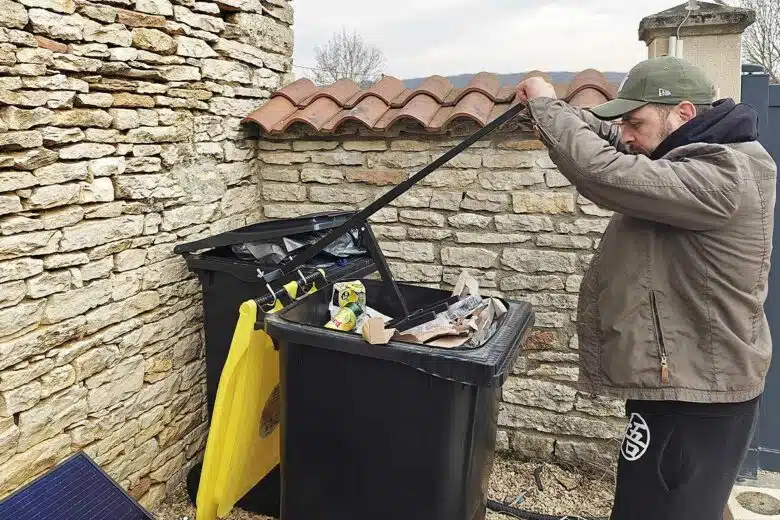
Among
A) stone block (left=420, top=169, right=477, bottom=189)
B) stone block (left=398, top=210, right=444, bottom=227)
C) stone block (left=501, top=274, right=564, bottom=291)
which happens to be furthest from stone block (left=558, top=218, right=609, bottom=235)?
stone block (left=398, top=210, right=444, bottom=227)

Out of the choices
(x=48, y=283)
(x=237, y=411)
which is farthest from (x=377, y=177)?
(x=48, y=283)

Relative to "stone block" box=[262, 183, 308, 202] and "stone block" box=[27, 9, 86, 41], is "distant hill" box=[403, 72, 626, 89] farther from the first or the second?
"stone block" box=[27, 9, 86, 41]

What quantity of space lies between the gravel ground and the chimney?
219cm

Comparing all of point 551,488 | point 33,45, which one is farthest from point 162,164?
point 551,488

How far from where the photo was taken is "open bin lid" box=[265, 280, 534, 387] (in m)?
1.72

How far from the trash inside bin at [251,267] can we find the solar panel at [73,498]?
2.60 ft

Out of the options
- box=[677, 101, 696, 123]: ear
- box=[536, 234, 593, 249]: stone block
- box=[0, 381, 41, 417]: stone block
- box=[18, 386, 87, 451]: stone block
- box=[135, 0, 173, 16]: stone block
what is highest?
box=[135, 0, 173, 16]: stone block

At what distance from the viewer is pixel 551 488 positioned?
3.24 m

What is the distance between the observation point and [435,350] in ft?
5.83

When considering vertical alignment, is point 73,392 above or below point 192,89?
below

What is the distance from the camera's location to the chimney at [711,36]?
2.96 metres

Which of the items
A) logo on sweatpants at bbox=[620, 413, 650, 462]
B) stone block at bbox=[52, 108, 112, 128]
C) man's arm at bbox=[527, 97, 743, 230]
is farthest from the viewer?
stone block at bbox=[52, 108, 112, 128]

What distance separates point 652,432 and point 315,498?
3.73ft

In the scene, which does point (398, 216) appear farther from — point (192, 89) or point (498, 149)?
point (192, 89)
